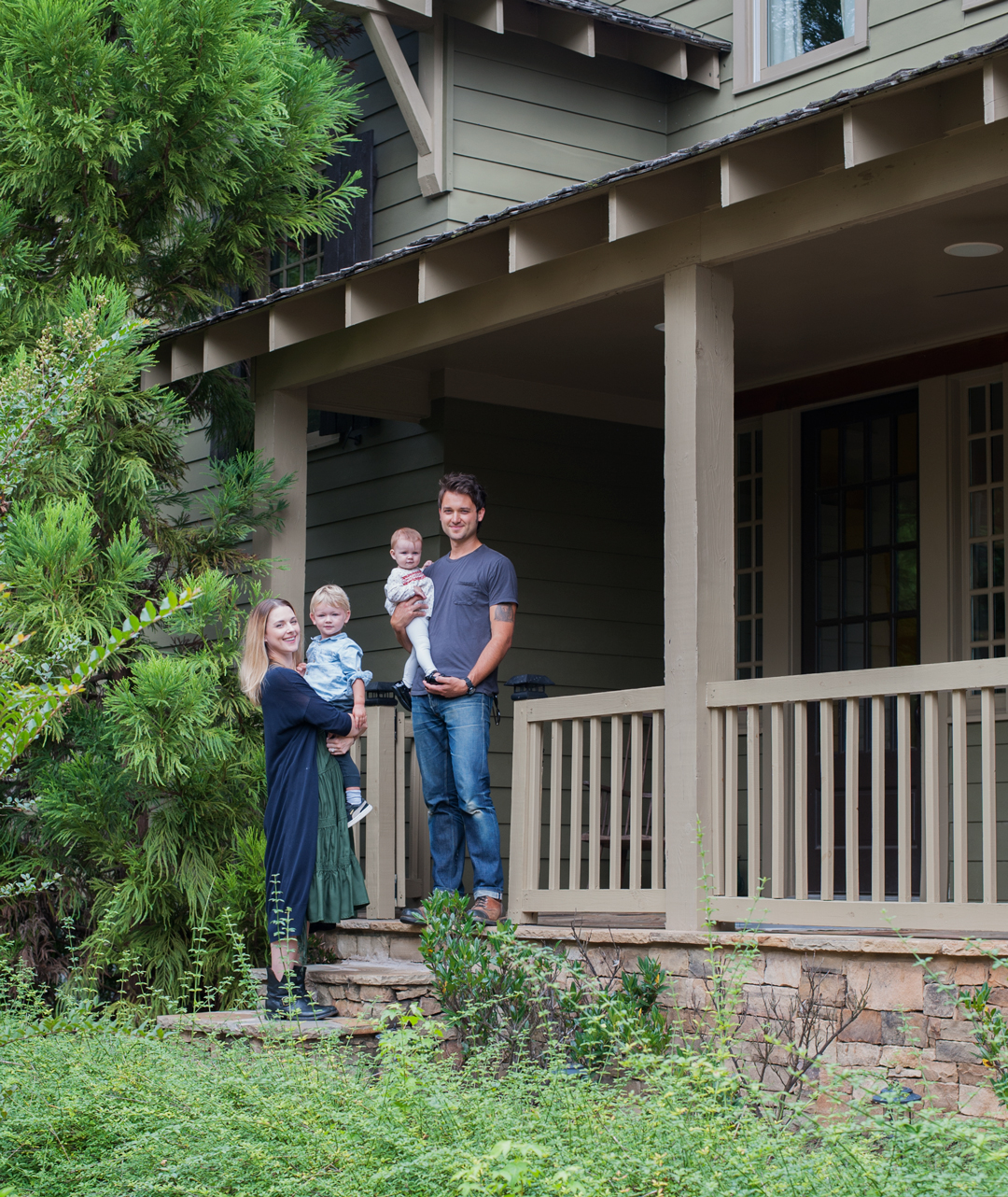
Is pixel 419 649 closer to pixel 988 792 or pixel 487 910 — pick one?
pixel 487 910

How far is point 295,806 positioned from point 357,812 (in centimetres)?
71

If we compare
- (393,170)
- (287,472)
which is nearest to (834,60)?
(393,170)

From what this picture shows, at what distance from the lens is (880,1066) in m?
4.89

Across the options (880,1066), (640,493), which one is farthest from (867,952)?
(640,493)

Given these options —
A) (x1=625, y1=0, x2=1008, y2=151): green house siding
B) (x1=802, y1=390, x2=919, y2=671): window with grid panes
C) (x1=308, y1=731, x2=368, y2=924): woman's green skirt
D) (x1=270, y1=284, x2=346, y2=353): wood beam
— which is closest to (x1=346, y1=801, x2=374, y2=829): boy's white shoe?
(x1=308, y1=731, x2=368, y2=924): woman's green skirt

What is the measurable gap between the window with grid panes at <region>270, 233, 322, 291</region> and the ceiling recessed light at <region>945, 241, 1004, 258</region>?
4.62m

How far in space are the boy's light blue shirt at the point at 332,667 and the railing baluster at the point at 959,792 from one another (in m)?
2.65

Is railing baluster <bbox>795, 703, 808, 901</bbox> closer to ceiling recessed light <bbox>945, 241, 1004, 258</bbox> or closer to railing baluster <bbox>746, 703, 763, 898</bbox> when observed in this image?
railing baluster <bbox>746, 703, 763, 898</bbox>

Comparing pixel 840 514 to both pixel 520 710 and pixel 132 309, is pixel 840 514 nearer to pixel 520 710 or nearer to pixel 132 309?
pixel 520 710

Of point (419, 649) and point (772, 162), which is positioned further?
point (419, 649)

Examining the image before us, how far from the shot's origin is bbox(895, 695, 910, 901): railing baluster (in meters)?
5.07

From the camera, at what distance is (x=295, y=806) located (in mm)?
5941

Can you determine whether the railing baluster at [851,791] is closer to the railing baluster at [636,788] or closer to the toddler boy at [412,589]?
the railing baluster at [636,788]

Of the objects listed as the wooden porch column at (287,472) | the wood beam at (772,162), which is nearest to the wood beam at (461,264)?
the wood beam at (772,162)
